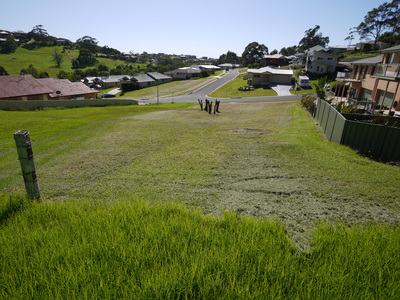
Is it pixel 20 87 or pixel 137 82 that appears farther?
pixel 137 82

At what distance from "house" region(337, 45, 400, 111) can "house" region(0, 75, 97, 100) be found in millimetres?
54368

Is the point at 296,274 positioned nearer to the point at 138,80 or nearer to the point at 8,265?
the point at 8,265

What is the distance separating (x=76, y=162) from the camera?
10.5m

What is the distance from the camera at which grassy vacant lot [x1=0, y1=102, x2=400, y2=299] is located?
8.91ft

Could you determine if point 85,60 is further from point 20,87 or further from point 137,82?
point 20,87

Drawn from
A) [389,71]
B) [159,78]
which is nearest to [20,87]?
Answer: [159,78]

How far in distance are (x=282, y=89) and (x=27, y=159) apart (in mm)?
64530

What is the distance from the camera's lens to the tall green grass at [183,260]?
2635 millimetres

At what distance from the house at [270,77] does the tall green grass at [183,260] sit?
232ft

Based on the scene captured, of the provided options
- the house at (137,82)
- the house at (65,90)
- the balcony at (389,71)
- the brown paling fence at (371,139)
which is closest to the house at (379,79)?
the balcony at (389,71)

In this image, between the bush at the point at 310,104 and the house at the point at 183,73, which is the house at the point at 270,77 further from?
the bush at the point at 310,104

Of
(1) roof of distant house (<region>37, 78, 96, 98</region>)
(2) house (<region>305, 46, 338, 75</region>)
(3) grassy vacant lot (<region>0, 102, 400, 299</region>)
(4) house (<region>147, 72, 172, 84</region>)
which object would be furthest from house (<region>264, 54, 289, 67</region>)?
(3) grassy vacant lot (<region>0, 102, 400, 299</region>)

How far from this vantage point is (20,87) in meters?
42.8

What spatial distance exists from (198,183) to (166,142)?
7209mm
